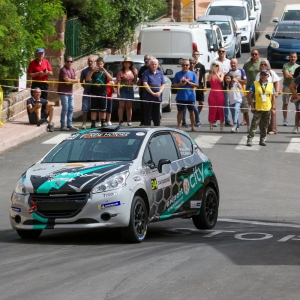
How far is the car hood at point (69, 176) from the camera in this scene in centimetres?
1262

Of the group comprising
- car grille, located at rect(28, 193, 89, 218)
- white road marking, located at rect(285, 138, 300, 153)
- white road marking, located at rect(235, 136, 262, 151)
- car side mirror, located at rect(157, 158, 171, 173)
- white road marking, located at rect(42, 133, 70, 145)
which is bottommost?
white road marking, located at rect(285, 138, 300, 153)

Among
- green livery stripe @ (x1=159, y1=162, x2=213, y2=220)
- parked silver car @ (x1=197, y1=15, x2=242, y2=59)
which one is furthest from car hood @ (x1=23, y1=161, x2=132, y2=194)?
parked silver car @ (x1=197, y1=15, x2=242, y2=59)

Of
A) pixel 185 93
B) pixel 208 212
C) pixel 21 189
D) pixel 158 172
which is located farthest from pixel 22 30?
pixel 21 189

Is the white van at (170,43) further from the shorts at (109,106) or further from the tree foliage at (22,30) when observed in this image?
the shorts at (109,106)

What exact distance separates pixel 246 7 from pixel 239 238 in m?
33.1

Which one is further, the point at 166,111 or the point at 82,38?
the point at 82,38

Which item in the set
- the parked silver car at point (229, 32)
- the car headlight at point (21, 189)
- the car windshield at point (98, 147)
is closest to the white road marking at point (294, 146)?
the car windshield at point (98, 147)

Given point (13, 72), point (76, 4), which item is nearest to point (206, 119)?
point (13, 72)

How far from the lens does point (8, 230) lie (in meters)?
14.4

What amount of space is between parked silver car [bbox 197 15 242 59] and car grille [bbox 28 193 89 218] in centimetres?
2756

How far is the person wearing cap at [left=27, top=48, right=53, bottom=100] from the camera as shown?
25.9 meters

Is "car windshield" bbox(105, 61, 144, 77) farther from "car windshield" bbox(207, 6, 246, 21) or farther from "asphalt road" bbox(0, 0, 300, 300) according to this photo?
"car windshield" bbox(207, 6, 246, 21)

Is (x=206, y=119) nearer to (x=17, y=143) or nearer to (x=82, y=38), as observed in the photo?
(x=17, y=143)

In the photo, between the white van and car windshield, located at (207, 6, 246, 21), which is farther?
car windshield, located at (207, 6, 246, 21)
